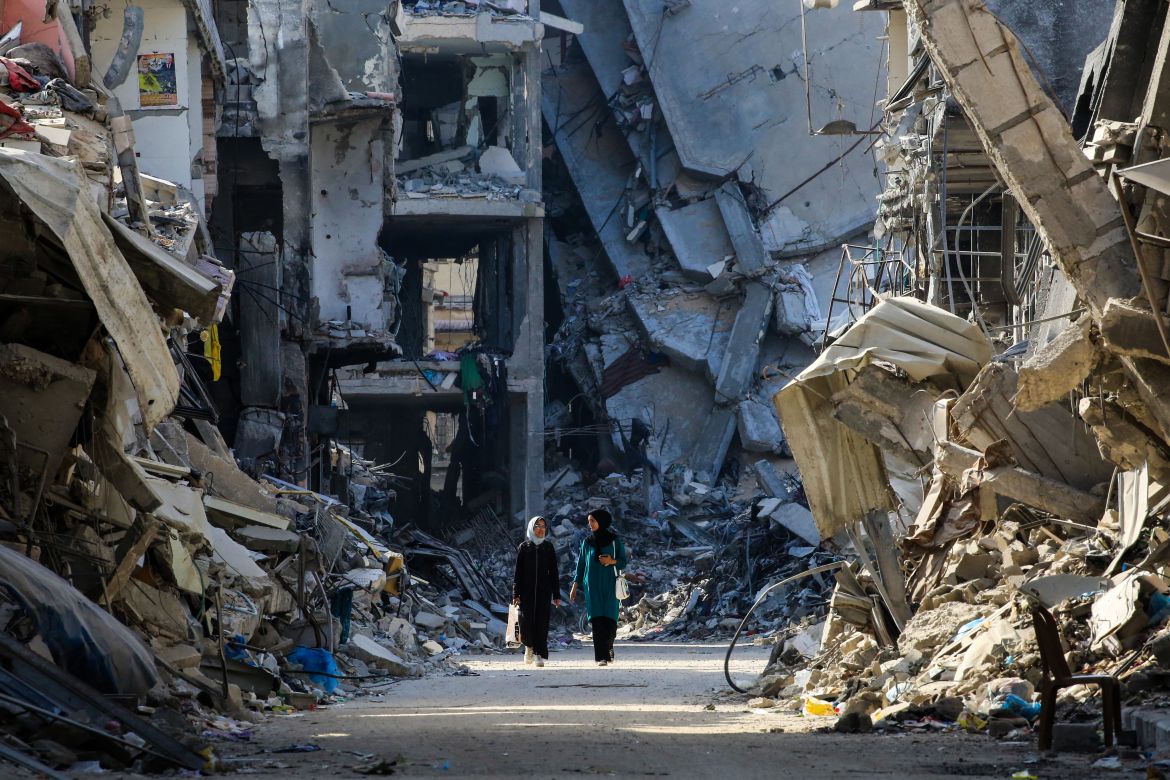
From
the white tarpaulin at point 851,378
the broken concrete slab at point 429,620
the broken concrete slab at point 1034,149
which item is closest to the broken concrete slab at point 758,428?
the broken concrete slab at point 429,620

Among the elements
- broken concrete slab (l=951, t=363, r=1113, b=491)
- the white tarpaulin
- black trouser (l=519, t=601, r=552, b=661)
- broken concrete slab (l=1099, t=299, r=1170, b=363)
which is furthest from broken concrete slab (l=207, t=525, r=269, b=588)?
broken concrete slab (l=1099, t=299, r=1170, b=363)

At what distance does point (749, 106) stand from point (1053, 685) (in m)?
30.1

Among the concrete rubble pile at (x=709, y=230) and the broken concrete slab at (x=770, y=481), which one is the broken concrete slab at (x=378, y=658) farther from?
the concrete rubble pile at (x=709, y=230)

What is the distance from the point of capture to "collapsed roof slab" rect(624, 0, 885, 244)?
117 ft

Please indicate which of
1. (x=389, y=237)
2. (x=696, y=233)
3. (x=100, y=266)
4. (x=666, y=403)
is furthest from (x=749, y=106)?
(x=100, y=266)

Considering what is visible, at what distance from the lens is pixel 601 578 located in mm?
15398

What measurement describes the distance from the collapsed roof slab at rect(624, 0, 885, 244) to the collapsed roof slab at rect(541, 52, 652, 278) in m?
2.14

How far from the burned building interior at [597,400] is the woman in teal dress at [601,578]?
53 millimetres

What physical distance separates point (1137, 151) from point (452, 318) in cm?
3561

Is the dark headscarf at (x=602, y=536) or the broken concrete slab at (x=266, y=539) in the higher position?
the broken concrete slab at (x=266, y=539)

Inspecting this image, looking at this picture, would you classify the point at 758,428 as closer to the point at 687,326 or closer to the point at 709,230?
the point at 687,326

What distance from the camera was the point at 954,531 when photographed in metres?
11.9

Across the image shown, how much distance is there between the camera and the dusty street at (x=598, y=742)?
6.39m

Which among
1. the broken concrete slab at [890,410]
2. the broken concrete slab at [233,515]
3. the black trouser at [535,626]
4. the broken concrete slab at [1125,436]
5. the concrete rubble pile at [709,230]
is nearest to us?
the broken concrete slab at [1125,436]
